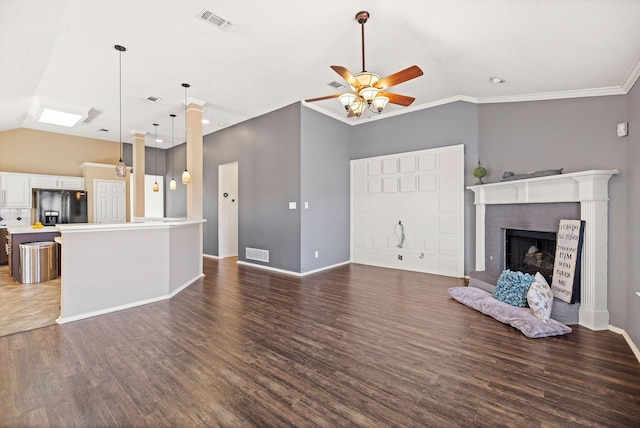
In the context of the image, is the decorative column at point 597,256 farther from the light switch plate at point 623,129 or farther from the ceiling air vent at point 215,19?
the ceiling air vent at point 215,19

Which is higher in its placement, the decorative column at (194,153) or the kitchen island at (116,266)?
the decorative column at (194,153)

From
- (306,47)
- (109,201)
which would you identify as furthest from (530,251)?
(109,201)

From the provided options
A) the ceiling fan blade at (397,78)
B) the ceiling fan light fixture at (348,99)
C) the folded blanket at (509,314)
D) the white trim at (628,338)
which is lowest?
the white trim at (628,338)

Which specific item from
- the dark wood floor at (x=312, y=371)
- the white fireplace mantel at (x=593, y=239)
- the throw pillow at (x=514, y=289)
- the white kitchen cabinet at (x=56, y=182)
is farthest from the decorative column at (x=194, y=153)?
the white fireplace mantel at (x=593, y=239)

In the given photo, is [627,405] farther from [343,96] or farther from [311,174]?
[311,174]

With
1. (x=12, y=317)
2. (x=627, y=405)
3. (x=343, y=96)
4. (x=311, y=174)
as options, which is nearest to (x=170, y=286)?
(x=12, y=317)

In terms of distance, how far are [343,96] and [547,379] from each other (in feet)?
9.84

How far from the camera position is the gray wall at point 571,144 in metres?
3.00

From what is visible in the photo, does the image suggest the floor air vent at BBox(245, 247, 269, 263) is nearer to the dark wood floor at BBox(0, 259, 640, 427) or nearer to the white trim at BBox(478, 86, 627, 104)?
the dark wood floor at BBox(0, 259, 640, 427)

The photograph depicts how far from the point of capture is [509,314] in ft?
10.3

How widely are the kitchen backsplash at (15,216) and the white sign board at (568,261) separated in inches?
393

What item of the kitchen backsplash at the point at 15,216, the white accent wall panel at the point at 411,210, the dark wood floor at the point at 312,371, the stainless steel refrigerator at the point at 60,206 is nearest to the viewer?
the dark wood floor at the point at 312,371

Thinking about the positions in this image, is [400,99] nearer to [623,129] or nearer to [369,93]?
[369,93]

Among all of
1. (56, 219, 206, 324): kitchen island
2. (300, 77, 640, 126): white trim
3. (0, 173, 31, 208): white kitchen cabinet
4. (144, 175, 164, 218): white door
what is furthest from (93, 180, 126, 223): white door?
(300, 77, 640, 126): white trim
